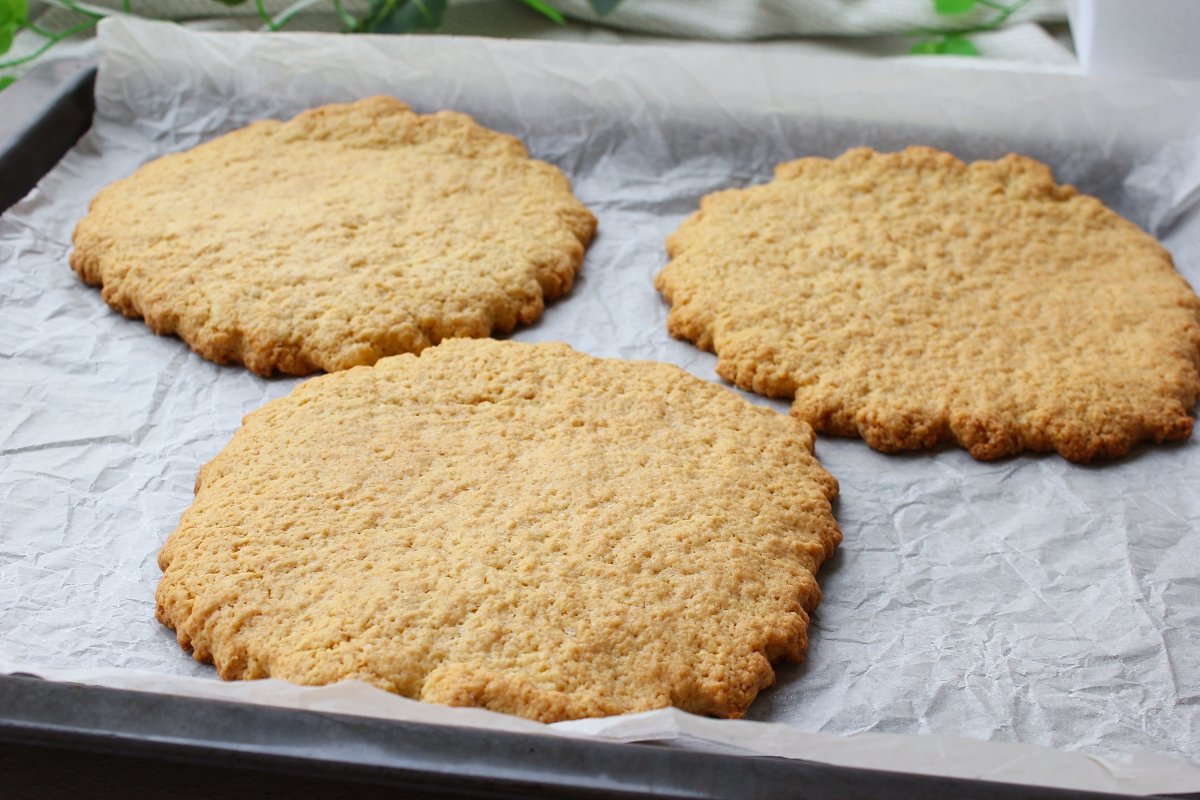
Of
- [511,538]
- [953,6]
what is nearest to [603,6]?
[953,6]

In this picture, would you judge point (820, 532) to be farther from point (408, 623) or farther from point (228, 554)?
point (228, 554)

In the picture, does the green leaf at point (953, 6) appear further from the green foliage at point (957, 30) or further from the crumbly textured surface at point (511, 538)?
the crumbly textured surface at point (511, 538)

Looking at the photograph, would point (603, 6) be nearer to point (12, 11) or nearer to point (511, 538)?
point (12, 11)

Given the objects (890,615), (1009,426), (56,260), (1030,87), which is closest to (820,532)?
(890,615)

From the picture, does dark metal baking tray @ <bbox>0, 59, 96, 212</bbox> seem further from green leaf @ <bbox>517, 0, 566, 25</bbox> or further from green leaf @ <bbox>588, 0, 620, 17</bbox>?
green leaf @ <bbox>588, 0, 620, 17</bbox>

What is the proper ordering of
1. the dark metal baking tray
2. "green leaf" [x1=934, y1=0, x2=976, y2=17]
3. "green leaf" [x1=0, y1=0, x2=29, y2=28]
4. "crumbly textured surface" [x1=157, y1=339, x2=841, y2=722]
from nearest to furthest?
"crumbly textured surface" [x1=157, y1=339, x2=841, y2=722] < the dark metal baking tray < "green leaf" [x1=0, y1=0, x2=29, y2=28] < "green leaf" [x1=934, y1=0, x2=976, y2=17]

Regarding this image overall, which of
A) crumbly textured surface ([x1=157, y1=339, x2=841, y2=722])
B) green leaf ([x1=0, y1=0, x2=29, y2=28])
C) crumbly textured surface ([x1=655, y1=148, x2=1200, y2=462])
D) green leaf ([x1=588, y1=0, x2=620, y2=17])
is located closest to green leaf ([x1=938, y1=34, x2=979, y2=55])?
crumbly textured surface ([x1=655, y1=148, x2=1200, y2=462])
